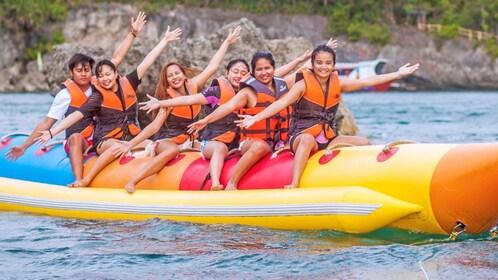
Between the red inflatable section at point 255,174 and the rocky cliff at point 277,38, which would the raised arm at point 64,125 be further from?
the rocky cliff at point 277,38

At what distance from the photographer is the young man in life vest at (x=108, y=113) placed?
809cm

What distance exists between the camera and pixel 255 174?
729 centimetres

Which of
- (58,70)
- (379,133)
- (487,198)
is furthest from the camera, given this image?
(379,133)

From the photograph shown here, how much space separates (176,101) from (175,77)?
0.70m

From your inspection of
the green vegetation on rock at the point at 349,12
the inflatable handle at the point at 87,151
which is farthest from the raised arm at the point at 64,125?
the green vegetation on rock at the point at 349,12

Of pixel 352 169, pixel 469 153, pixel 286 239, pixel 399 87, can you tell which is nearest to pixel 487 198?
pixel 469 153

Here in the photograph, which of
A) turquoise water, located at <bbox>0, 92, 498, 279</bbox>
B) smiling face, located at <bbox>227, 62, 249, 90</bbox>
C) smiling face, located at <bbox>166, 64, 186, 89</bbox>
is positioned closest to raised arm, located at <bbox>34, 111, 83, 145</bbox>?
turquoise water, located at <bbox>0, 92, 498, 279</bbox>

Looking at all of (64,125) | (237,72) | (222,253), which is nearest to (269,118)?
(237,72)

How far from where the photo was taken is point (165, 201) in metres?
7.38

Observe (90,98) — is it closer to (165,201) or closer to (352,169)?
(165,201)

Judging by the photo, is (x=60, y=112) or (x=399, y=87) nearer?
(x=60, y=112)

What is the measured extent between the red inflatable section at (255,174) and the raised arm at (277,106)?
15.5 inches

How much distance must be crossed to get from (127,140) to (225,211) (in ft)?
5.72

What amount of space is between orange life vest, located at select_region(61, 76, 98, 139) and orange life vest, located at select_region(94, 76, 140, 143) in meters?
0.11
